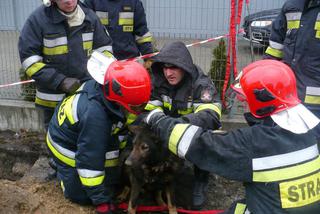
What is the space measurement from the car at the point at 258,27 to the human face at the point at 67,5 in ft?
8.12

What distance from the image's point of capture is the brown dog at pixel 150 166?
3568 mm

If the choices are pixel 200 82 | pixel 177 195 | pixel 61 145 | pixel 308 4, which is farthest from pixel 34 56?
pixel 308 4

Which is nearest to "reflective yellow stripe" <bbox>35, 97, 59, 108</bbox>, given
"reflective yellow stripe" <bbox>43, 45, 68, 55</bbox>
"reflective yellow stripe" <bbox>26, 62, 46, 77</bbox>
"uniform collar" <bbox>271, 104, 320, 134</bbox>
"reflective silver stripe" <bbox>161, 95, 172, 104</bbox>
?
"reflective yellow stripe" <bbox>26, 62, 46, 77</bbox>

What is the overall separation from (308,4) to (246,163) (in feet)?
6.74

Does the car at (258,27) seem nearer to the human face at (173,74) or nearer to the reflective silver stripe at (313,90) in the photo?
the reflective silver stripe at (313,90)

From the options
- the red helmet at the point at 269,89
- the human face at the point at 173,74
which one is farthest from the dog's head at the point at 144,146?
the red helmet at the point at 269,89

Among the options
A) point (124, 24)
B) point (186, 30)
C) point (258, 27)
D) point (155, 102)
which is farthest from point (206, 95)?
point (258, 27)

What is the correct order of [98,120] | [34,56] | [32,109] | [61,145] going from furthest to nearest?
[32,109] < [34,56] < [61,145] < [98,120]

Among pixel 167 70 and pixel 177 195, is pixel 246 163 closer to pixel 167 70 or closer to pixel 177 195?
pixel 167 70

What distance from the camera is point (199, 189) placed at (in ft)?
14.2

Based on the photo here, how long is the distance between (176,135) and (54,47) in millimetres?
2186

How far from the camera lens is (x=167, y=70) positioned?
405cm

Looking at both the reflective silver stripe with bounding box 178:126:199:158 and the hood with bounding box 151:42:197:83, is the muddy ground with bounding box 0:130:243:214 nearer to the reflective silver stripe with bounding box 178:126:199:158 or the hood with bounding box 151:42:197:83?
the hood with bounding box 151:42:197:83

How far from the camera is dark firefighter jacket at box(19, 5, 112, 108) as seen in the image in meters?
4.39
